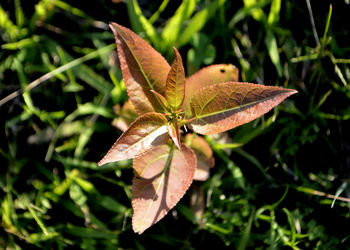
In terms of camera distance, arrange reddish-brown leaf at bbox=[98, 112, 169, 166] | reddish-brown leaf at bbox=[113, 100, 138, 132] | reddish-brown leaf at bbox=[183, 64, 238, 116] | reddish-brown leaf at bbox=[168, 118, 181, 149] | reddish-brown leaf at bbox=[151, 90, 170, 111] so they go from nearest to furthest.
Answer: reddish-brown leaf at bbox=[98, 112, 169, 166] → reddish-brown leaf at bbox=[168, 118, 181, 149] → reddish-brown leaf at bbox=[151, 90, 170, 111] → reddish-brown leaf at bbox=[183, 64, 238, 116] → reddish-brown leaf at bbox=[113, 100, 138, 132]

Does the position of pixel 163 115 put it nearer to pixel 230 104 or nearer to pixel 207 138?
pixel 230 104

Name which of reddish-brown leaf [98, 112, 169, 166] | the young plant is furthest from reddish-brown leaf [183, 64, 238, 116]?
reddish-brown leaf [98, 112, 169, 166]

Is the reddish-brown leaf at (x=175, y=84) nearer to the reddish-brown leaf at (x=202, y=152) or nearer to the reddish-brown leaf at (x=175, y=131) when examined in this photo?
the reddish-brown leaf at (x=175, y=131)

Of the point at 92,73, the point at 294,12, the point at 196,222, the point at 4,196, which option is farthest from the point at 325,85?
the point at 4,196

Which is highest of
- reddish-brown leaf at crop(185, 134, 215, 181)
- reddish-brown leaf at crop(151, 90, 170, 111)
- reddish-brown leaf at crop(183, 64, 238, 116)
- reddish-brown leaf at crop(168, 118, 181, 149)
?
reddish-brown leaf at crop(183, 64, 238, 116)

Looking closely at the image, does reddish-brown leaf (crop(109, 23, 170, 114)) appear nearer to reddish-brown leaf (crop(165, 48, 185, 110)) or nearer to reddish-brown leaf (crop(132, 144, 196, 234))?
reddish-brown leaf (crop(165, 48, 185, 110))

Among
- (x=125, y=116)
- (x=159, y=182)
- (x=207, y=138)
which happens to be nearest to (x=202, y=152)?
(x=207, y=138)
